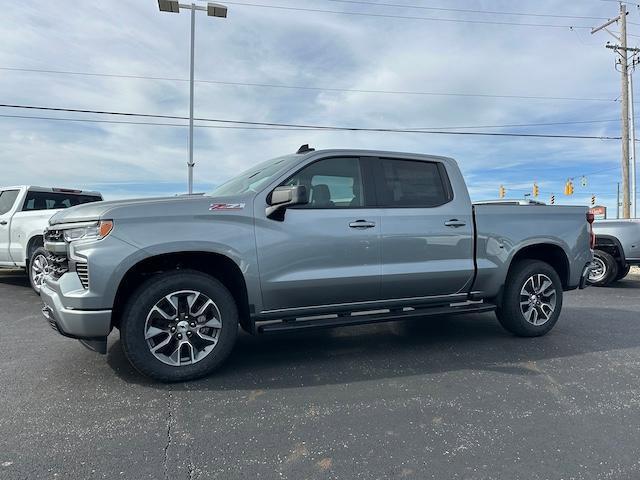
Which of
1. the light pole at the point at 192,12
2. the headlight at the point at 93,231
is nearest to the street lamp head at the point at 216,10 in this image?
the light pole at the point at 192,12

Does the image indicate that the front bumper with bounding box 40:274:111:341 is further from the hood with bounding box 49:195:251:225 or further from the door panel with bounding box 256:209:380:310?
the door panel with bounding box 256:209:380:310

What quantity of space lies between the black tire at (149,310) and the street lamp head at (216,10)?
1222 cm

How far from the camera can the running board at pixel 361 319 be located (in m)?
3.95

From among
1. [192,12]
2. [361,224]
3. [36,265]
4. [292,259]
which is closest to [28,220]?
[36,265]

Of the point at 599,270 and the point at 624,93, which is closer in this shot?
the point at 599,270

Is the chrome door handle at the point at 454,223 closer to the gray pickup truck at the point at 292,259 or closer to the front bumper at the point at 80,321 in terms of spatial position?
the gray pickup truck at the point at 292,259

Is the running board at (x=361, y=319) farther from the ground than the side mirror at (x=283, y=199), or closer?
closer

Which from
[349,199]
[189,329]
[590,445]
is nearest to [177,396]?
[189,329]

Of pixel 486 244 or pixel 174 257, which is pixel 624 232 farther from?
pixel 174 257

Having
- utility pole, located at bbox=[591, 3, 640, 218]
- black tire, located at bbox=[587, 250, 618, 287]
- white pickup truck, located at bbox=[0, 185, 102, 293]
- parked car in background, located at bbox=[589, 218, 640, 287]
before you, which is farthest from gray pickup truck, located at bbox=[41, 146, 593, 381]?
utility pole, located at bbox=[591, 3, 640, 218]

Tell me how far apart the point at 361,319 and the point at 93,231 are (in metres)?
2.35

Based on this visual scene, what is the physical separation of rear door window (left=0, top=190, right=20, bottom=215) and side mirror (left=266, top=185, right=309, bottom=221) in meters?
7.13

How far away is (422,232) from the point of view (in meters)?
4.54

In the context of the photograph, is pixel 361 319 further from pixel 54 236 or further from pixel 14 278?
pixel 14 278
